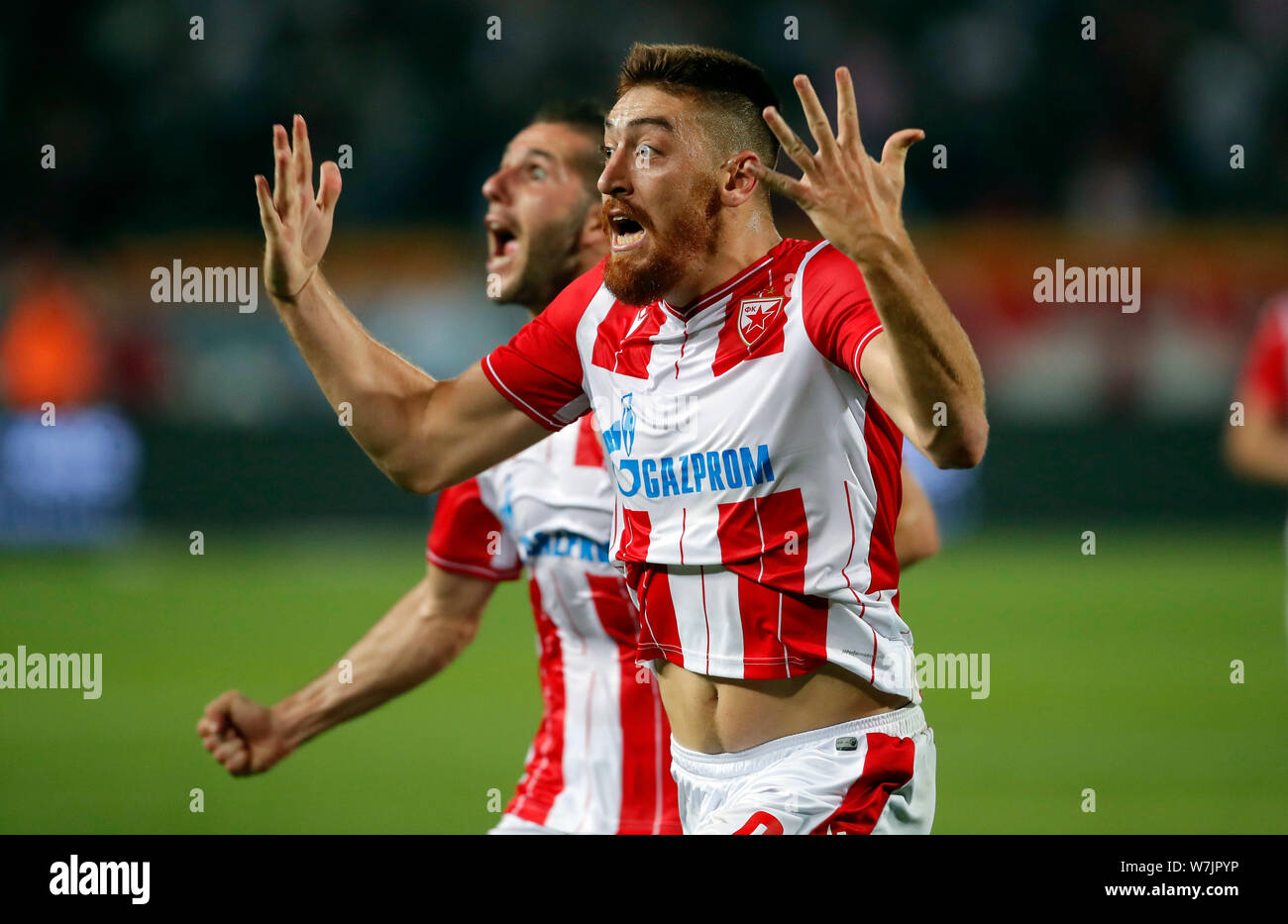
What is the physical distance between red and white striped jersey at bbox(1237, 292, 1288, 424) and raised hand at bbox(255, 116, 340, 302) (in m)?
5.07

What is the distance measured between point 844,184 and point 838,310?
0.37 metres

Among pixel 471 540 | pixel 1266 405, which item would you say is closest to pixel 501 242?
pixel 471 540

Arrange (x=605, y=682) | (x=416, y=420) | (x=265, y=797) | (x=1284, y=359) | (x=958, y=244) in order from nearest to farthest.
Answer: (x=416, y=420), (x=605, y=682), (x=1284, y=359), (x=265, y=797), (x=958, y=244)

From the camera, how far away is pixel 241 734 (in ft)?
15.3

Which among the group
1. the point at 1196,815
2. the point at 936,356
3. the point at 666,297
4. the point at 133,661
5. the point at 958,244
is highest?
the point at 958,244

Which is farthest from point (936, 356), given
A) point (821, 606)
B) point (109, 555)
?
point (109, 555)

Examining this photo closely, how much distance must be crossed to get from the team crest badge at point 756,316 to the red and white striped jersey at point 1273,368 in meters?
4.56

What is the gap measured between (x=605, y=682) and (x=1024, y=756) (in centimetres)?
534

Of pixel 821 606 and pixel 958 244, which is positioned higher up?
pixel 958 244

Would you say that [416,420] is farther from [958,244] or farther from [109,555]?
[958,244]

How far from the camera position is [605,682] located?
462cm

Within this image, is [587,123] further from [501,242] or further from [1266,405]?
[1266,405]

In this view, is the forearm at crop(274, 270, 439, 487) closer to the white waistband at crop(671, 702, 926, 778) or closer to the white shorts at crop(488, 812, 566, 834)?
the white waistband at crop(671, 702, 926, 778)

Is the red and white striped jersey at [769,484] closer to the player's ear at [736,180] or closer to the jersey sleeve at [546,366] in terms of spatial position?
the player's ear at [736,180]
